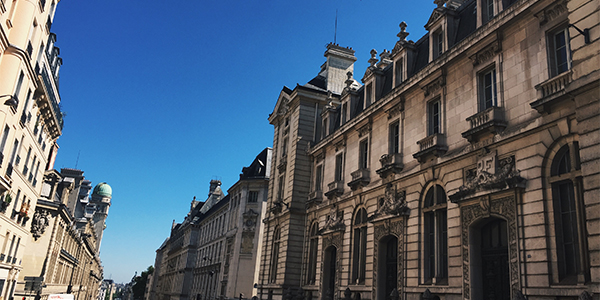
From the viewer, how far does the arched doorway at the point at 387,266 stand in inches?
918

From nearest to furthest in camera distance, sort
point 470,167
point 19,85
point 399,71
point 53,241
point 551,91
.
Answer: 1. point 551,91
2. point 470,167
3. point 399,71
4. point 19,85
5. point 53,241

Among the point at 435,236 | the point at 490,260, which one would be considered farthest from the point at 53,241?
the point at 490,260

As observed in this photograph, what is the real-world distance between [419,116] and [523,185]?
305 inches

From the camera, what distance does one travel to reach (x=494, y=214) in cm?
1656

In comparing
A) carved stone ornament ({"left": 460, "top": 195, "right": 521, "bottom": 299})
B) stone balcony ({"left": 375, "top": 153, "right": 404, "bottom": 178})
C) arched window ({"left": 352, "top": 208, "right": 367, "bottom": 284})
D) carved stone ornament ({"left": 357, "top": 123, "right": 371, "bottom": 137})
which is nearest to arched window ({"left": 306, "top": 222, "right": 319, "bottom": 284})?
arched window ({"left": 352, "top": 208, "right": 367, "bottom": 284})

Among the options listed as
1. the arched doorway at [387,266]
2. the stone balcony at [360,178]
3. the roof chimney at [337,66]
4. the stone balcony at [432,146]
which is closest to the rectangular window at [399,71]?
the stone balcony at [360,178]

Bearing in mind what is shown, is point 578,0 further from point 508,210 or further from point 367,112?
point 367,112

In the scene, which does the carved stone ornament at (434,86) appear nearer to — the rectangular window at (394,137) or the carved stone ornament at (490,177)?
the rectangular window at (394,137)

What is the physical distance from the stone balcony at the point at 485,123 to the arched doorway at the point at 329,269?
14317mm

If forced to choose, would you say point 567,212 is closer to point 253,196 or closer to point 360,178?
point 360,178

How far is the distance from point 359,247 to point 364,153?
5606 mm

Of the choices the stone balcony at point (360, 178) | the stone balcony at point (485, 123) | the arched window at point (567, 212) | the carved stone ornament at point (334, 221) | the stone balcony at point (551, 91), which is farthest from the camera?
the carved stone ornament at point (334, 221)

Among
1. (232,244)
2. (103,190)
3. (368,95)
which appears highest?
(103,190)

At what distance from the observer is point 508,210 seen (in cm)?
1599
